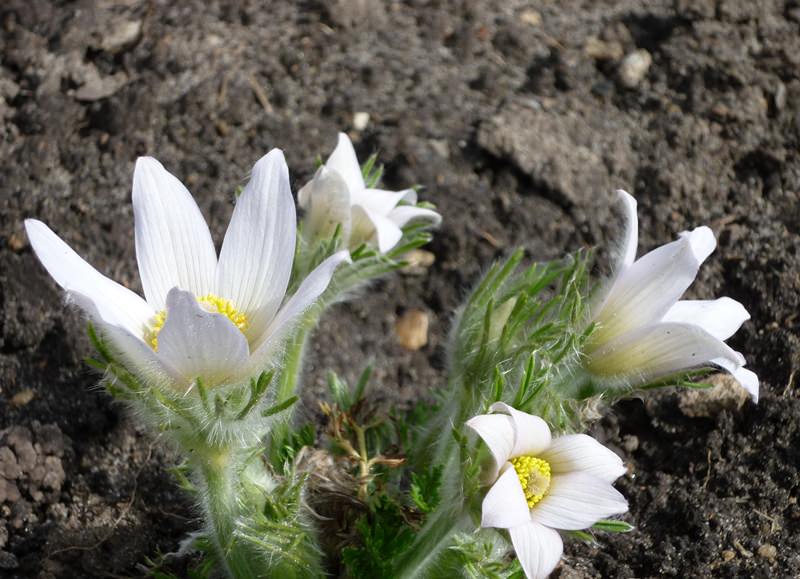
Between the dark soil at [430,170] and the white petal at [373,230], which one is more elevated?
the white petal at [373,230]

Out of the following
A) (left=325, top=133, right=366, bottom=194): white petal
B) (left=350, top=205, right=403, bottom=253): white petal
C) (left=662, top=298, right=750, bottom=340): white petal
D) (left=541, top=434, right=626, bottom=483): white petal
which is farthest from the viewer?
Answer: (left=325, top=133, right=366, bottom=194): white petal

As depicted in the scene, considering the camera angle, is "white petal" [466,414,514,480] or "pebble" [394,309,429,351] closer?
"white petal" [466,414,514,480]

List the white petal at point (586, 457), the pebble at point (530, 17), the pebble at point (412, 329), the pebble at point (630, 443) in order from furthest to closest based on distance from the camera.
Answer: the pebble at point (530, 17) → the pebble at point (412, 329) → the pebble at point (630, 443) → the white petal at point (586, 457)

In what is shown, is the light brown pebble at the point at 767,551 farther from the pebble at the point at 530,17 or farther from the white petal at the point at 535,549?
the pebble at the point at 530,17

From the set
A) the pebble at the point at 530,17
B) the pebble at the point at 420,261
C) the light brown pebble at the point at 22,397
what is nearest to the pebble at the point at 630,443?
the pebble at the point at 420,261

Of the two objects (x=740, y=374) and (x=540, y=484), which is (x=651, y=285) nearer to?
(x=740, y=374)

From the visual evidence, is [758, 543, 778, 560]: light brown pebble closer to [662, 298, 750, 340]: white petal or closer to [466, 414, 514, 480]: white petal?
[662, 298, 750, 340]: white petal

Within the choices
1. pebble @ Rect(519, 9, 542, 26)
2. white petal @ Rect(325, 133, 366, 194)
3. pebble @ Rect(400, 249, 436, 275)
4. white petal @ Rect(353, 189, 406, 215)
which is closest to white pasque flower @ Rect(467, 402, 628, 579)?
white petal @ Rect(353, 189, 406, 215)

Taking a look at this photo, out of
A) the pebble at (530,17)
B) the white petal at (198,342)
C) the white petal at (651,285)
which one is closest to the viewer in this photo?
the white petal at (198,342)
